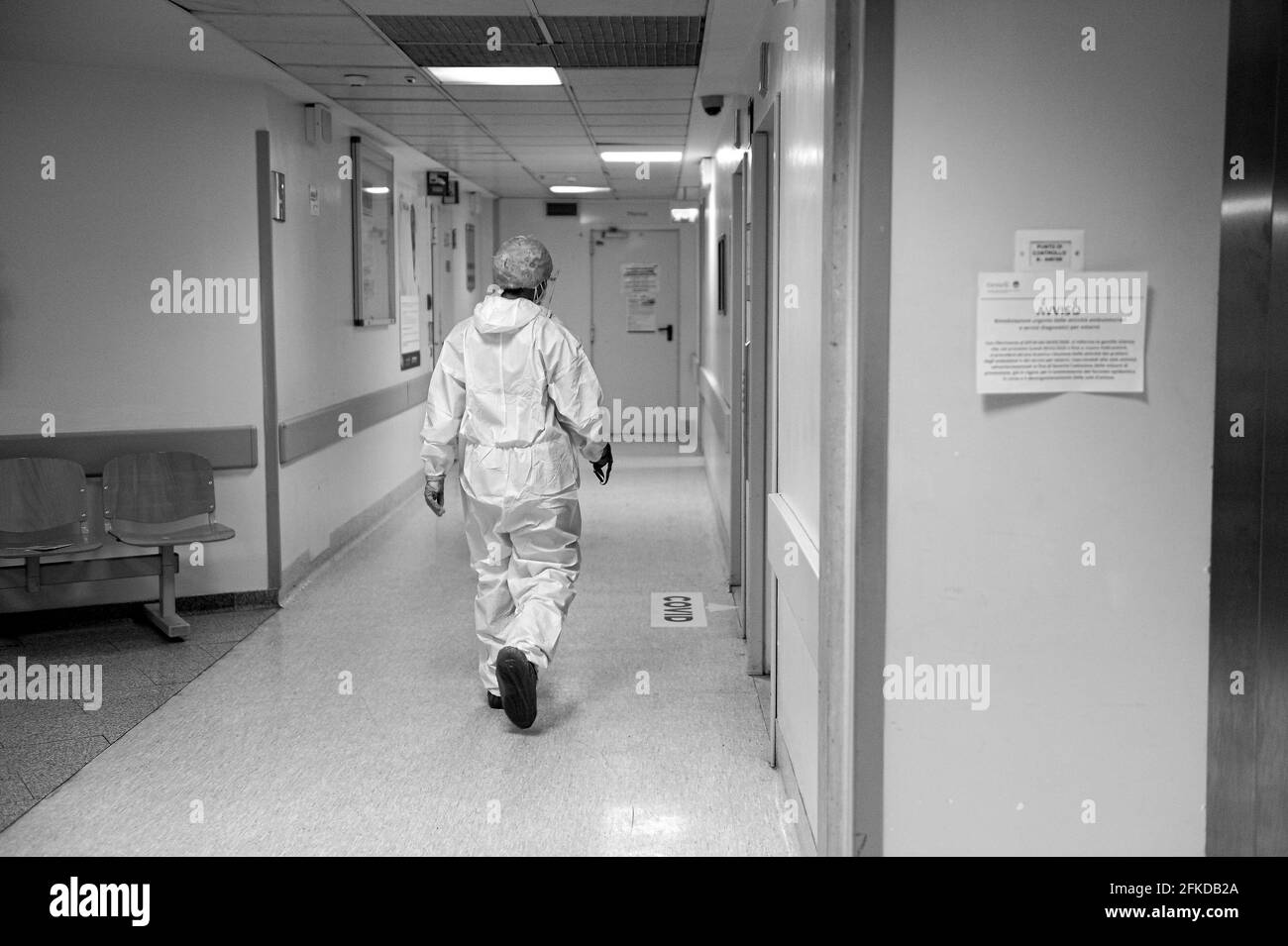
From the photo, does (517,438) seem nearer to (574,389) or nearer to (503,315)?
(574,389)

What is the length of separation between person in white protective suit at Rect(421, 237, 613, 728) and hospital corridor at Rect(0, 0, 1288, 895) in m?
0.02

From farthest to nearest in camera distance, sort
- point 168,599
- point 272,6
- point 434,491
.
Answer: point 168,599 → point 434,491 → point 272,6

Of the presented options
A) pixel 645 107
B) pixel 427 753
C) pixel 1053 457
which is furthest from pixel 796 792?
pixel 645 107

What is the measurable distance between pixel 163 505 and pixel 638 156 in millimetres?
4643

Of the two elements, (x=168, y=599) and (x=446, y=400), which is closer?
(x=446, y=400)

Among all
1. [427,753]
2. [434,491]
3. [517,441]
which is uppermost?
[517,441]

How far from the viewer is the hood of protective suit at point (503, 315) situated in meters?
4.26

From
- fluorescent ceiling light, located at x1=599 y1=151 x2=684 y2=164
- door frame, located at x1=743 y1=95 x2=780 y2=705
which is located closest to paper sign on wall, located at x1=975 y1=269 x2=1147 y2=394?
door frame, located at x1=743 y1=95 x2=780 y2=705

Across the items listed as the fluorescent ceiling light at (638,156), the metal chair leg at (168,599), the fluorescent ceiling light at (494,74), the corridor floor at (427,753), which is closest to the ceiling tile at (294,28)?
the fluorescent ceiling light at (494,74)

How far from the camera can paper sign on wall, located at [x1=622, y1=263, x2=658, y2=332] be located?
1338 cm

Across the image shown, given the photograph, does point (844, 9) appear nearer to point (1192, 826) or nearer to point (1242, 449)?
point (1242, 449)

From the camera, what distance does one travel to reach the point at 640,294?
13.4 metres

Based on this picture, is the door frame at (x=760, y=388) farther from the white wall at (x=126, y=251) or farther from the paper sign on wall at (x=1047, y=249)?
the white wall at (x=126, y=251)

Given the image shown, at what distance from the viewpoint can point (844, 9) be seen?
2.26m
